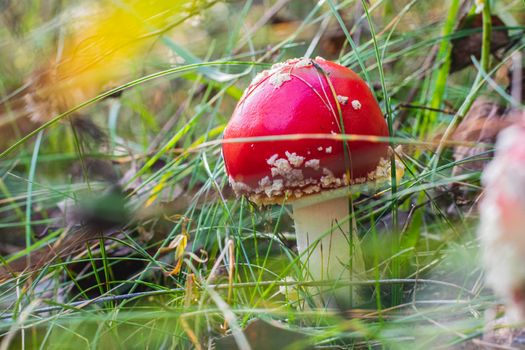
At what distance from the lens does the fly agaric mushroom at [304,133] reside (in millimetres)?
1542

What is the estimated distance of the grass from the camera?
1453mm

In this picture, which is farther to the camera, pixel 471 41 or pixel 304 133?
pixel 471 41

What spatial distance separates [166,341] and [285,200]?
0.51 metres

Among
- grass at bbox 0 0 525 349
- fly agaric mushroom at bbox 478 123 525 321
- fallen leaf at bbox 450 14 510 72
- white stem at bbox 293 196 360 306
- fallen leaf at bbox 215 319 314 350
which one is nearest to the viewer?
fly agaric mushroom at bbox 478 123 525 321

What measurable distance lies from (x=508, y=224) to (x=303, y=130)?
0.80m

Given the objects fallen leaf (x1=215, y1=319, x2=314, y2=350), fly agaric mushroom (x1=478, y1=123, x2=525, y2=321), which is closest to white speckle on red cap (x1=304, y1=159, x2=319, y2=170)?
fallen leaf (x1=215, y1=319, x2=314, y2=350)

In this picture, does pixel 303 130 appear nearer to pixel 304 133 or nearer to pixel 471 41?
pixel 304 133

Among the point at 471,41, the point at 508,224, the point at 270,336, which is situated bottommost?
the point at 270,336

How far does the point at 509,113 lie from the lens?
7.41 feet

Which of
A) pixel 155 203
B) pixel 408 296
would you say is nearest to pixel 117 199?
pixel 155 203

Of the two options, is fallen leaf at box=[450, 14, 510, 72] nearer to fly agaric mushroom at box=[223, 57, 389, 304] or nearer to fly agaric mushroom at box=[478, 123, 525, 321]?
fly agaric mushroom at box=[223, 57, 389, 304]

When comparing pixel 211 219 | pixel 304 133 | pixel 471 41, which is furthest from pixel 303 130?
pixel 471 41

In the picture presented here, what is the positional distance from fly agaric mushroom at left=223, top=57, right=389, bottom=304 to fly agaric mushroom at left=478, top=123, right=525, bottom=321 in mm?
663

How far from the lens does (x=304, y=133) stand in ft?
5.02
